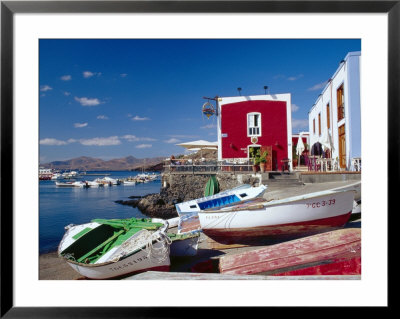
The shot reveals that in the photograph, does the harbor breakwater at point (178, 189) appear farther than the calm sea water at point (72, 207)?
→ Yes

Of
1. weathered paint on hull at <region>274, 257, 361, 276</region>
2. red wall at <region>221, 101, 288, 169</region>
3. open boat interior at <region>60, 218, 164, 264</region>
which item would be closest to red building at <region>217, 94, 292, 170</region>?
red wall at <region>221, 101, 288, 169</region>


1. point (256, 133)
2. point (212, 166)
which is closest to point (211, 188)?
point (212, 166)

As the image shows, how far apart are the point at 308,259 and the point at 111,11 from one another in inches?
143

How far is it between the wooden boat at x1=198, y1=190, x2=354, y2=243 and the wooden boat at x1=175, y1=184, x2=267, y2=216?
37.0 inches

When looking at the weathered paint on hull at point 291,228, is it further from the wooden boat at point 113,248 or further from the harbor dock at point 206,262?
the wooden boat at point 113,248

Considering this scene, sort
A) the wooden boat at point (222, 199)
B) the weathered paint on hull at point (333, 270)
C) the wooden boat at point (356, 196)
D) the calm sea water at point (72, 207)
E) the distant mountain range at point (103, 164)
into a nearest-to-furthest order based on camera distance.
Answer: the weathered paint on hull at point (333, 270) < the calm sea water at point (72, 207) < the wooden boat at point (356, 196) < the distant mountain range at point (103, 164) < the wooden boat at point (222, 199)

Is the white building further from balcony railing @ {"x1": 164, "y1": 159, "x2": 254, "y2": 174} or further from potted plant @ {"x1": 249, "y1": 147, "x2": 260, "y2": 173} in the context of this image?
balcony railing @ {"x1": 164, "y1": 159, "x2": 254, "y2": 174}

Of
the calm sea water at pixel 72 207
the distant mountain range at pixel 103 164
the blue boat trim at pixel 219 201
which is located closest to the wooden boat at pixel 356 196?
the blue boat trim at pixel 219 201

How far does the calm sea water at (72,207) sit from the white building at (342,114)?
12.8 feet

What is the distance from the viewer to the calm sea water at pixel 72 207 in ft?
11.4

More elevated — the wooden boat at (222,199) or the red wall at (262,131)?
the red wall at (262,131)

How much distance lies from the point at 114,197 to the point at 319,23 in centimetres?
438

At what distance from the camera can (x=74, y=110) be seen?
4109 mm

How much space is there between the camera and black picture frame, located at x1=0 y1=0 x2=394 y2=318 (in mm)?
2902
